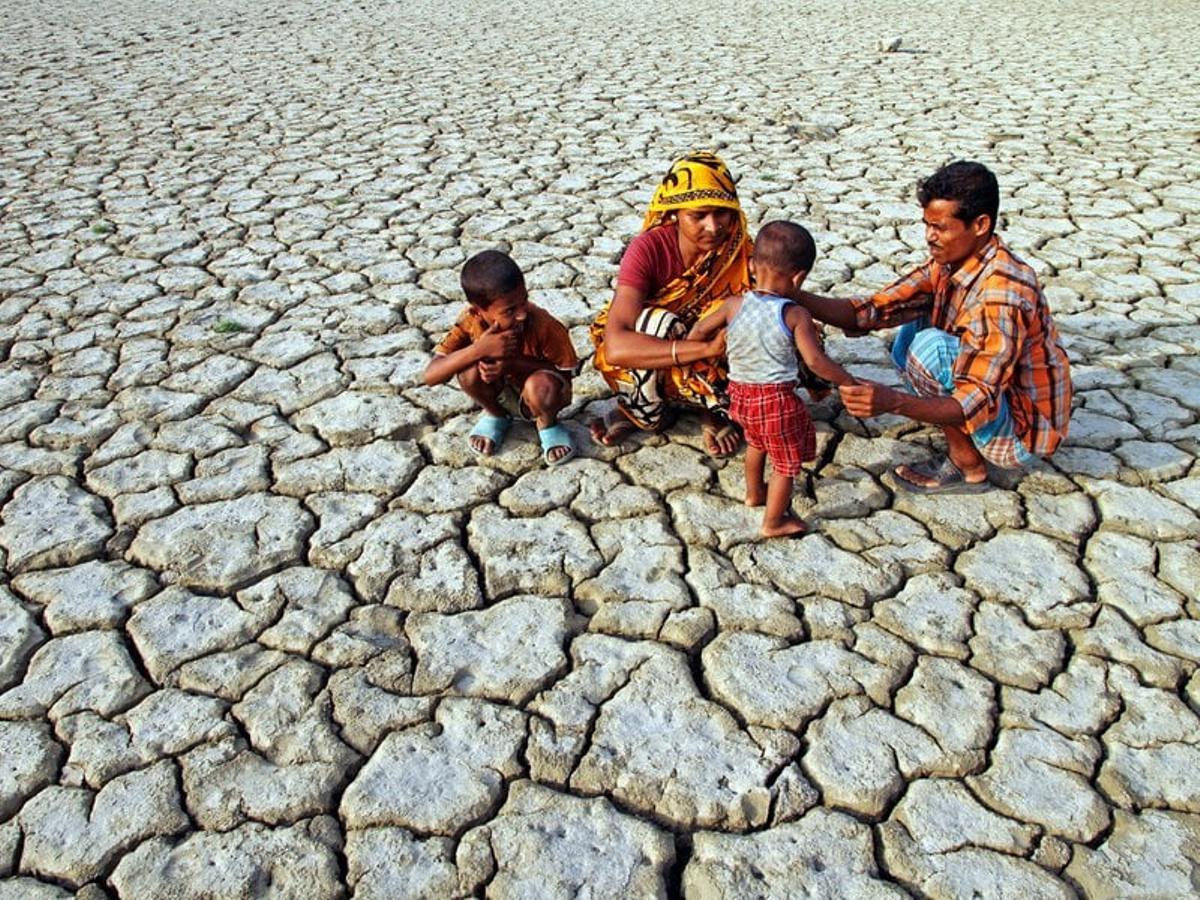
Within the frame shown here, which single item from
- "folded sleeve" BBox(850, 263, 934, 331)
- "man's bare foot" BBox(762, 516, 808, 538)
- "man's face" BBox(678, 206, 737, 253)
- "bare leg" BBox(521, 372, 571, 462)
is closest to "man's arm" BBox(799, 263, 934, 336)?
"folded sleeve" BBox(850, 263, 934, 331)

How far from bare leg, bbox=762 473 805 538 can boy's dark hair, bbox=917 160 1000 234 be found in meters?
0.81

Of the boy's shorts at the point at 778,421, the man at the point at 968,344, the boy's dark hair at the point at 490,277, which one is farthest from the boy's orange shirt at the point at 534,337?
the man at the point at 968,344

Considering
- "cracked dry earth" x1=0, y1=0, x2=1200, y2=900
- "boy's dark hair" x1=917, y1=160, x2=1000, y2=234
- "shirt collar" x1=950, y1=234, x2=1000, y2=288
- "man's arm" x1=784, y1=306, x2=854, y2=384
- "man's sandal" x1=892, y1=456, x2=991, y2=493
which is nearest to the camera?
"cracked dry earth" x1=0, y1=0, x2=1200, y2=900

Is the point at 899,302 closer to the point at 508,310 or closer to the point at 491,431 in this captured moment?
the point at 508,310

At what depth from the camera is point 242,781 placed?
194cm

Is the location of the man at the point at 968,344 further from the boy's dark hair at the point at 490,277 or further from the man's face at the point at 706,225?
the boy's dark hair at the point at 490,277

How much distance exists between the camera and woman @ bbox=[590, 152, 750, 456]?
8.79ft

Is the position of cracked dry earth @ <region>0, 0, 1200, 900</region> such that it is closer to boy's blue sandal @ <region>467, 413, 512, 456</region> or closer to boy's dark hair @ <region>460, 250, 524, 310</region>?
boy's blue sandal @ <region>467, 413, 512, 456</region>

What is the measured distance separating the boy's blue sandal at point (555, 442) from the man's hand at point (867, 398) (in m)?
0.90

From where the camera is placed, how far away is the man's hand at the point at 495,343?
2.68 m

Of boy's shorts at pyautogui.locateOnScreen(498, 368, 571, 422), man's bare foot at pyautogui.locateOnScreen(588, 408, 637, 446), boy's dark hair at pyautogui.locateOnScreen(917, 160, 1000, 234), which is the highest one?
boy's dark hair at pyautogui.locateOnScreen(917, 160, 1000, 234)

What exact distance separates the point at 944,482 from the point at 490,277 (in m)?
Answer: 1.38

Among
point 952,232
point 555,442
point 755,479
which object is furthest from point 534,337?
point 952,232

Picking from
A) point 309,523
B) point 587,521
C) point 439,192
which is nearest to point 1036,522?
point 587,521
